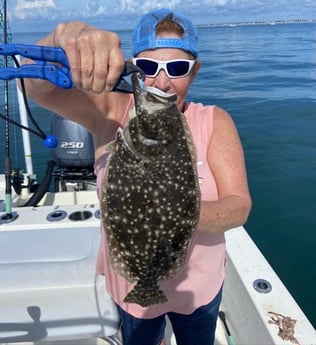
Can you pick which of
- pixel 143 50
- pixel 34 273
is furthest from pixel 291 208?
pixel 143 50

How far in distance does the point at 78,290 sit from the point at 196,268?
126 cm

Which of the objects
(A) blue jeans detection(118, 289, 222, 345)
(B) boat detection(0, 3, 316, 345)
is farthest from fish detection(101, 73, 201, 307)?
(B) boat detection(0, 3, 316, 345)

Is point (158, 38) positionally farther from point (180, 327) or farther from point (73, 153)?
point (73, 153)

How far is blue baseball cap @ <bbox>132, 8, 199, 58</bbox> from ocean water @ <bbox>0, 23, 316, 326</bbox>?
4.24 m

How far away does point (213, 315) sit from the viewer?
249cm

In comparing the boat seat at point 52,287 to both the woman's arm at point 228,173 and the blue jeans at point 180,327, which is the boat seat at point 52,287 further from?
the woman's arm at point 228,173

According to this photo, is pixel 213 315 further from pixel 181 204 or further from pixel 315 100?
pixel 315 100

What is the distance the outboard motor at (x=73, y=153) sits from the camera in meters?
4.76

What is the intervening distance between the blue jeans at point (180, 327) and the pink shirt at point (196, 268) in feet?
0.26

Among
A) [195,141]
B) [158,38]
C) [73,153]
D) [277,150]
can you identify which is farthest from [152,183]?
[277,150]

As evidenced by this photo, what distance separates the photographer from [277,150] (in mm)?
10047

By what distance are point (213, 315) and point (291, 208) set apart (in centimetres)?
543

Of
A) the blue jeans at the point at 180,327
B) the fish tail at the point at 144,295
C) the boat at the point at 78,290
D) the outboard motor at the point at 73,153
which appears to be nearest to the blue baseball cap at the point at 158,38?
the fish tail at the point at 144,295

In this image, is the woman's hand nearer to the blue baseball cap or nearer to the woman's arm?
the blue baseball cap
